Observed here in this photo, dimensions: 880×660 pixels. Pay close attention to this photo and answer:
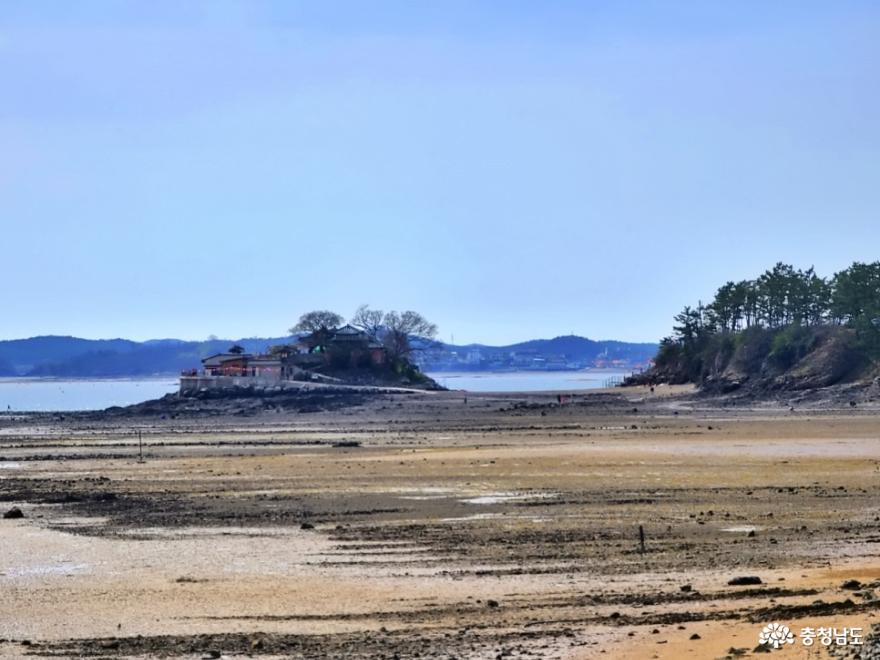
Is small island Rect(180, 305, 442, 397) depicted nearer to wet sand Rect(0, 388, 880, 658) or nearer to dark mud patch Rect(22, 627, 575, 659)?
wet sand Rect(0, 388, 880, 658)

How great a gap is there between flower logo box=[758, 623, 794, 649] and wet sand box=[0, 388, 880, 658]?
144mm

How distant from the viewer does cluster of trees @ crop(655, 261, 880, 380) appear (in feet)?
322

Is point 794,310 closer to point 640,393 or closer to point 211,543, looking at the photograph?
point 640,393

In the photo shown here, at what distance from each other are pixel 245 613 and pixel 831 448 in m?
29.5

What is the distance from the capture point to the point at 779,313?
118 metres

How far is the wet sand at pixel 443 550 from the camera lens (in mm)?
14938

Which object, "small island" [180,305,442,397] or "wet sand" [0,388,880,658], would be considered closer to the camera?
"wet sand" [0,388,880,658]

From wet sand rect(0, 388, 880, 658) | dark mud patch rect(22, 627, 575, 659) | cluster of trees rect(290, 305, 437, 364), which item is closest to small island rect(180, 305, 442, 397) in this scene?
cluster of trees rect(290, 305, 437, 364)

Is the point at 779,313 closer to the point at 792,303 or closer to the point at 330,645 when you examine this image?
the point at 792,303

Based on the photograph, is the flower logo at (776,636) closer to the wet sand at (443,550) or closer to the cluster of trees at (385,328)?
the wet sand at (443,550)

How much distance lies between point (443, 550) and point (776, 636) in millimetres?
8991

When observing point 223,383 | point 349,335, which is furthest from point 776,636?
point 349,335

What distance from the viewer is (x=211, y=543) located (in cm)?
2347

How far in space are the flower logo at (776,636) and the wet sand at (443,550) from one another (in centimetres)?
14
